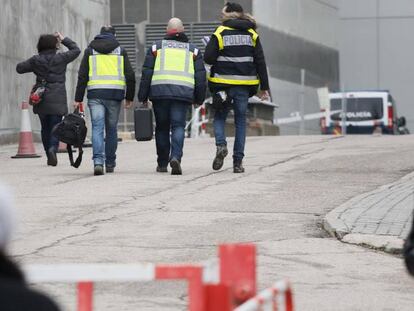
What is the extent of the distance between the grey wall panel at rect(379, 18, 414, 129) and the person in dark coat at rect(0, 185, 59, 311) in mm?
50984

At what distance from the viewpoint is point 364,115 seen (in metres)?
42.1

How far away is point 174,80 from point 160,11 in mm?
29196

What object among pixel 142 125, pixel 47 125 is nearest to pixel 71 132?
pixel 142 125

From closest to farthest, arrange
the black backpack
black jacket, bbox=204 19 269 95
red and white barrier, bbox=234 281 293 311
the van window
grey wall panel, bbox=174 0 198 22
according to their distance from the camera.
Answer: red and white barrier, bbox=234 281 293 311
black jacket, bbox=204 19 269 95
the black backpack
the van window
grey wall panel, bbox=174 0 198 22

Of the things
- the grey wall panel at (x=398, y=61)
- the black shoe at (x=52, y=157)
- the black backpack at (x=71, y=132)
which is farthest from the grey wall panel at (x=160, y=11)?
the black backpack at (x=71, y=132)

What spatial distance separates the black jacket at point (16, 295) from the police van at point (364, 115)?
127 ft

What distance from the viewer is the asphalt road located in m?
8.02

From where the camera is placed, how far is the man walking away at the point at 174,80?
16062 millimetres

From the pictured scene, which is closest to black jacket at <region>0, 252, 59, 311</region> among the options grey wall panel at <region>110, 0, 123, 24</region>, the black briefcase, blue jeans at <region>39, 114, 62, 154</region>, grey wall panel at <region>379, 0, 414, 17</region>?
the black briefcase

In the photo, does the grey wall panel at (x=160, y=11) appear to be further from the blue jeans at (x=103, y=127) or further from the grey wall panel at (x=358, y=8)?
the blue jeans at (x=103, y=127)

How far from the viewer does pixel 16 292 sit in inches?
114

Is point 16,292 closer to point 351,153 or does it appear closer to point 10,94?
point 351,153

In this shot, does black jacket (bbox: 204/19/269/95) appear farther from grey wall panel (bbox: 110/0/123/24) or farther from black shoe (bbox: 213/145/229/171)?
grey wall panel (bbox: 110/0/123/24)

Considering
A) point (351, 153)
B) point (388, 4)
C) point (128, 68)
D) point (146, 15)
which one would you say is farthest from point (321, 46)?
point (128, 68)
